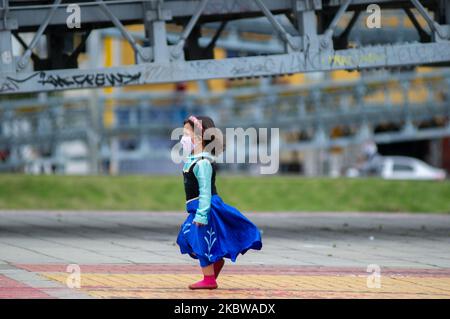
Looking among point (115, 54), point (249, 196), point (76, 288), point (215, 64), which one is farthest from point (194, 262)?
point (115, 54)

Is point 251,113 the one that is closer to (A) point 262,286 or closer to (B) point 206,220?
(A) point 262,286

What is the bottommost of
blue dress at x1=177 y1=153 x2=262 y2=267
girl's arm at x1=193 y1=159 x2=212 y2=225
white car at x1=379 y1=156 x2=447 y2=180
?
blue dress at x1=177 y1=153 x2=262 y2=267

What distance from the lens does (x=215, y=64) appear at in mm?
16922

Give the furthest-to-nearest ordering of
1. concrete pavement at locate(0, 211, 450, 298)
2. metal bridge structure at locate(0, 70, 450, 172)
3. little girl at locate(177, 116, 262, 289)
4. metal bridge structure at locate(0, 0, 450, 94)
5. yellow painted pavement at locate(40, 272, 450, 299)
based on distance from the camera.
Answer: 1. metal bridge structure at locate(0, 70, 450, 172)
2. metal bridge structure at locate(0, 0, 450, 94)
3. concrete pavement at locate(0, 211, 450, 298)
4. little girl at locate(177, 116, 262, 289)
5. yellow painted pavement at locate(40, 272, 450, 299)

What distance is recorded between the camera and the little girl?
35.2 ft

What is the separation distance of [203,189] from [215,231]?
0.39m

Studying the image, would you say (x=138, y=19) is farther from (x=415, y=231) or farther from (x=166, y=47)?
(x=415, y=231)

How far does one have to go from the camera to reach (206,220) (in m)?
10.7

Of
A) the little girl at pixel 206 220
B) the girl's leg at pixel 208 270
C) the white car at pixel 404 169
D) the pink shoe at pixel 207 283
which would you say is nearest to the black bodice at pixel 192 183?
the little girl at pixel 206 220

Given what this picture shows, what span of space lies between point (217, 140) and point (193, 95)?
89.6 feet

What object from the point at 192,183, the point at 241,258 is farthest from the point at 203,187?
the point at 241,258

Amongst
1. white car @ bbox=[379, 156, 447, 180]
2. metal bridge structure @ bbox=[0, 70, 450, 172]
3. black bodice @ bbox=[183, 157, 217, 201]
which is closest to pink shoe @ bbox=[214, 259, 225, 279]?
black bodice @ bbox=[183, 157, 217, 201]

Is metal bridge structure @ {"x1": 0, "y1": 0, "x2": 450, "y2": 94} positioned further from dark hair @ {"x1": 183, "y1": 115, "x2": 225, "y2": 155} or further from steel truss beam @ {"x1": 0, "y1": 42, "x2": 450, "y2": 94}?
dark hair @ {"x1": 183, "y1": 115, "x2": 225, "y2": 155}
